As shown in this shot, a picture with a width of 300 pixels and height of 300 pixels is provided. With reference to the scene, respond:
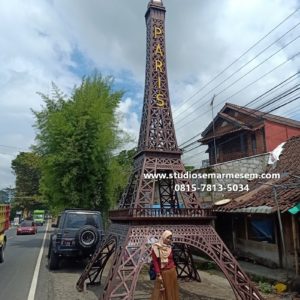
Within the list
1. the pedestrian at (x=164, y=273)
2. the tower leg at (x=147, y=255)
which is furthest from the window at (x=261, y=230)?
the pedestrian at (x=164, y=273)

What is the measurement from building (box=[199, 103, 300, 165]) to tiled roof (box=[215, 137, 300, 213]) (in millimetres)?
7710

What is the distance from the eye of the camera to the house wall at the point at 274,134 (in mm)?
25078

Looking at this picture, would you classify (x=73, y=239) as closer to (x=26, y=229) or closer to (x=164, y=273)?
(x=164, y=273)

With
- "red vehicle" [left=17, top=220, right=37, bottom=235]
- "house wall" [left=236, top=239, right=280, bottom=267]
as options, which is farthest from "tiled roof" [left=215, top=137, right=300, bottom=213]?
"red vehicle" [left=17, top=220, right=37, bottom=235]

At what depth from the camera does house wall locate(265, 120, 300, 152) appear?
25.1 m

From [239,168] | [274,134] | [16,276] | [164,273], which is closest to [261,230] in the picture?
[239,168]

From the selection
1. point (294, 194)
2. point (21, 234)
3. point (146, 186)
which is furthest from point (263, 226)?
point (21, 234)

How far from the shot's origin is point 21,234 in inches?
1490

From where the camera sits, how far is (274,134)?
25.5 m

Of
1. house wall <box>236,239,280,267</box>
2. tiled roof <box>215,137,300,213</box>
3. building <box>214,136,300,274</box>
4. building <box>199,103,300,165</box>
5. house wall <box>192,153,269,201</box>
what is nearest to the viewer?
tiled roof <box>215,137,300,213</box>

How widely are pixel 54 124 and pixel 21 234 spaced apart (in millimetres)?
21979

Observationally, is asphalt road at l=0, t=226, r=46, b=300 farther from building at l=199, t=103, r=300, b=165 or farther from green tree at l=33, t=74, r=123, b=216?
building at l=199, t=103, r=300, b=165

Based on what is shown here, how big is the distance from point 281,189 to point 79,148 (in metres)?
11.6

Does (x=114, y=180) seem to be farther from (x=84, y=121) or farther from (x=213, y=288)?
(x=213, y=288)
